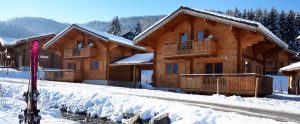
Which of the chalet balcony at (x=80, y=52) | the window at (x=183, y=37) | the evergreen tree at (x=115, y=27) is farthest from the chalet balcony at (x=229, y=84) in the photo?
the evergreen tree at (x=115, y=27)

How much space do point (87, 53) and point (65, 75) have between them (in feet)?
11.5

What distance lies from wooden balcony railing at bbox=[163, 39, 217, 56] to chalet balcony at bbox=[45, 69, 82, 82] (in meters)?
12.2

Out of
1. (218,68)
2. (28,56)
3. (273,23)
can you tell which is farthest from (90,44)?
(273,23)

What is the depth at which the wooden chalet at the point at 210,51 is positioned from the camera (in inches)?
860

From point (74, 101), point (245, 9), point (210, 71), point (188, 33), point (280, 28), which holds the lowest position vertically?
point (74, 101)

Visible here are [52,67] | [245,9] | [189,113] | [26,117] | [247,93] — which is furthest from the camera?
[245,9]

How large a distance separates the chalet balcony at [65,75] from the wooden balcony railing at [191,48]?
1215 centimetres

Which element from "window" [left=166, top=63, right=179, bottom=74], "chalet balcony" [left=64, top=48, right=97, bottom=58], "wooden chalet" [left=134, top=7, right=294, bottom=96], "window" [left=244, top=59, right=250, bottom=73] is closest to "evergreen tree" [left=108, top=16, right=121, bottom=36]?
"chalet balcony" [left=64, top=48, right=97, bottom=58]

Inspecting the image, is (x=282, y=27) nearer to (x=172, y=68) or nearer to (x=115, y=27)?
(x=115, y=27)

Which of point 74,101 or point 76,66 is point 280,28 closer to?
point 76,66

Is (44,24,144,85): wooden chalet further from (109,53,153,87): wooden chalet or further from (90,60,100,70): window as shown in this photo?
(109,53,153,87): wooden chalet

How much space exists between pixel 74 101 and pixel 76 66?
2156cm

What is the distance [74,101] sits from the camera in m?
16.4

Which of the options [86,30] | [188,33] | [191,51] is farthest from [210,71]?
[86,30]
